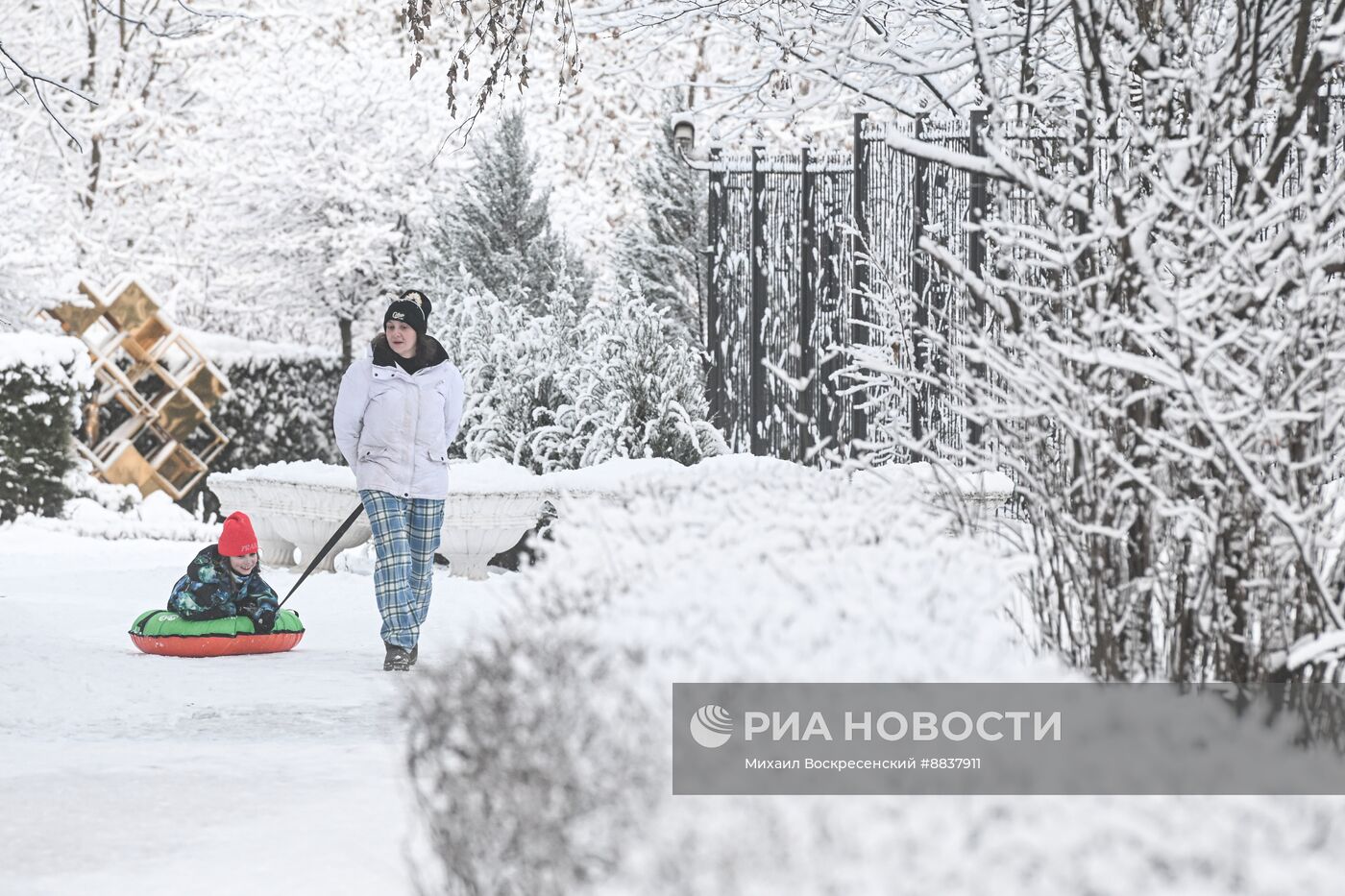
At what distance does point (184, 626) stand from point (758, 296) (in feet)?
16.0

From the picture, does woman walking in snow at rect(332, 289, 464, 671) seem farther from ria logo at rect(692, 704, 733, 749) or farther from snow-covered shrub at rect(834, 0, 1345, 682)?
ria logo at rect(692, 704, 733, 749)

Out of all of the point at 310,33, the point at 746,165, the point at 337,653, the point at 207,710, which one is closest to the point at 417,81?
the point at 310,33

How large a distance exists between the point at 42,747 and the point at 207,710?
2.73ft

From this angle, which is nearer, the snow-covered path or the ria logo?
the ria logo

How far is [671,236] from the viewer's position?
61.3 ft

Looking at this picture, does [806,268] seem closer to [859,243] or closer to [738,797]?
[859,243]

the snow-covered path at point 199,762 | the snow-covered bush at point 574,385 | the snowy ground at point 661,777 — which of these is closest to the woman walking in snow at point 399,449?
the snow-covered path at point 199,762

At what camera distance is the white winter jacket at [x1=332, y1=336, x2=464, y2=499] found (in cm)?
762

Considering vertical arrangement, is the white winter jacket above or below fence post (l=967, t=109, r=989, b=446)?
below

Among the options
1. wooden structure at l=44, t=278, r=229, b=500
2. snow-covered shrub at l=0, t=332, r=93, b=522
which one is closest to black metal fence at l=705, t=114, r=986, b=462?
snow-covered shrub at l=0, t=332, r=93, b=522

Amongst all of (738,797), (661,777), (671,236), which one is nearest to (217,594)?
(661,777)

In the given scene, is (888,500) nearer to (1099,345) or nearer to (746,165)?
(1099,345)

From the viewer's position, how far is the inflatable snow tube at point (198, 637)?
838 cm

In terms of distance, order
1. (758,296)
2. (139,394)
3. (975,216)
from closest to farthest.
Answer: (975,216) → (758,296) → (139,394)
